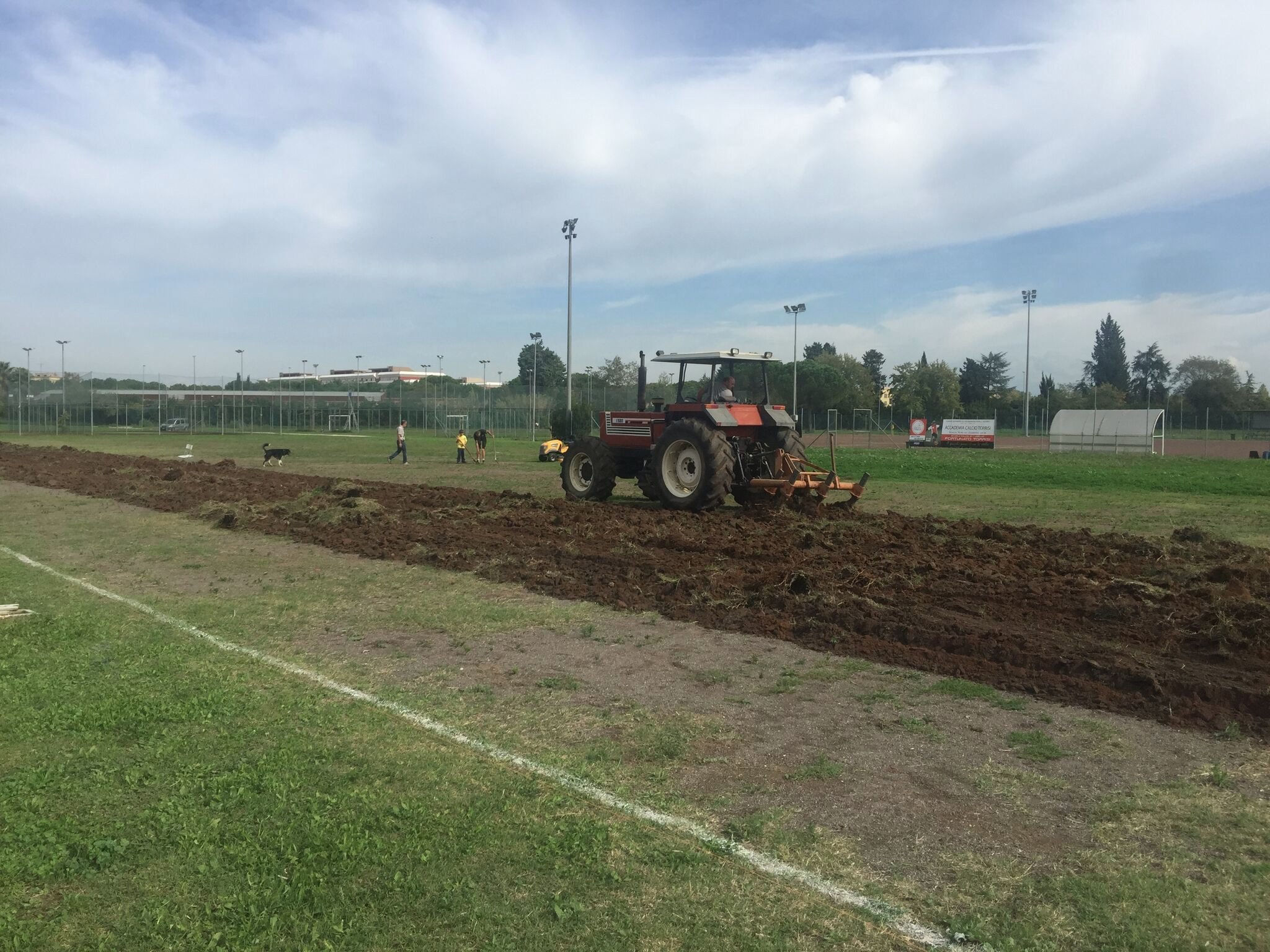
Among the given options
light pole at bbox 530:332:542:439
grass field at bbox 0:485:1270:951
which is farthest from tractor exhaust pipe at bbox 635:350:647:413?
light pole at bbox 530:332:542:439

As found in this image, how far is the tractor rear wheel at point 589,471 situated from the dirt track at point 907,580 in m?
0.93

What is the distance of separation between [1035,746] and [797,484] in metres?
9.98

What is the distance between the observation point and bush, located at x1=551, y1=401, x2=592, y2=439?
120ft

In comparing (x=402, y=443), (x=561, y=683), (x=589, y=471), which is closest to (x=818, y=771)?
(x=561, y=683)

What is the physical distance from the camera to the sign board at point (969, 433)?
165ft

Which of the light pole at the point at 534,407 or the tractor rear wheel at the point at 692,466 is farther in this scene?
the light pole at the point at 534,407

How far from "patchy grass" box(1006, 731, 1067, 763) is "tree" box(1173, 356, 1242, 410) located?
63602mm

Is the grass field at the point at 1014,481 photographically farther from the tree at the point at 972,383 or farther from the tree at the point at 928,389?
the tree at the point at 972,383

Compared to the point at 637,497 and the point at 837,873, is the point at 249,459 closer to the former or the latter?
the point at 637,497

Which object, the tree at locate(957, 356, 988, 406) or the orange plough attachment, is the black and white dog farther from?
the tree at locate(957, 356, 988, 406)

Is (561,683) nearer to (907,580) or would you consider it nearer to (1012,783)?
(1012,783)

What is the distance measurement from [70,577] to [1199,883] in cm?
1060

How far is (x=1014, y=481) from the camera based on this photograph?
25.2m

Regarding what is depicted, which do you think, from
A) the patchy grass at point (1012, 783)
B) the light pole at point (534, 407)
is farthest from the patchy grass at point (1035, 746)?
the light pole at point (534, 407)
